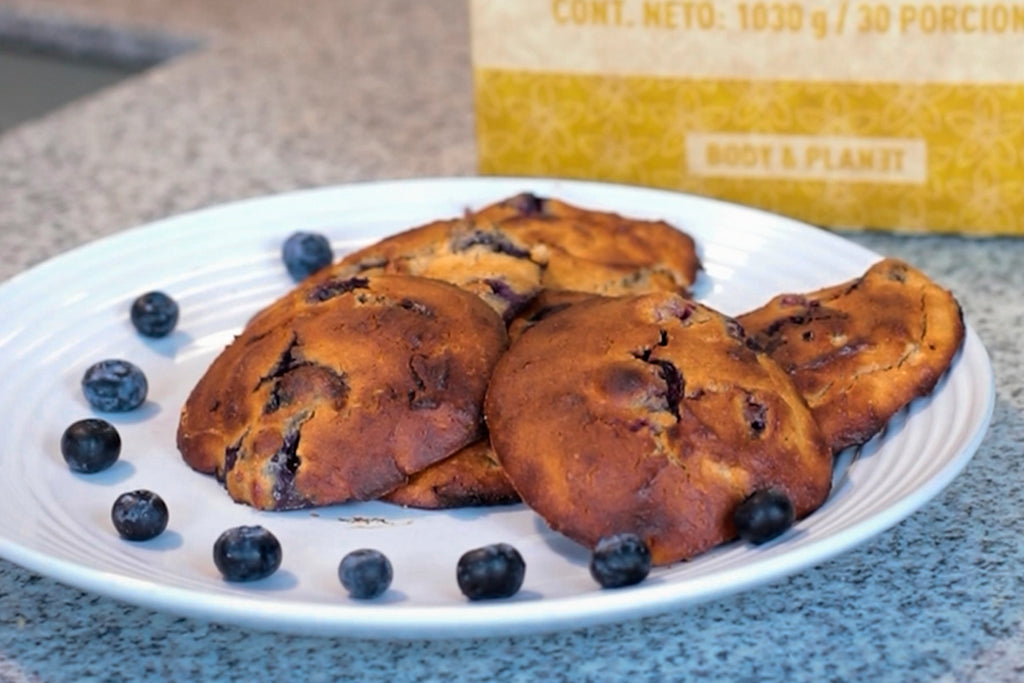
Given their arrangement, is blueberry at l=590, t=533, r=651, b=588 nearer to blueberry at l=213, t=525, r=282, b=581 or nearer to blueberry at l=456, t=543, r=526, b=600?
blueberry at l=456, t=543, r=526, b=600

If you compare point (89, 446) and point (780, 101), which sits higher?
point (780, 101)

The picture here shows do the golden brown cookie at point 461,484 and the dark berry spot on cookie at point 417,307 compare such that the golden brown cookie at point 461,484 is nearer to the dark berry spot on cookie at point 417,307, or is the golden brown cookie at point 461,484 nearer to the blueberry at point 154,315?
the dark berry spot on cookie at point 417,307

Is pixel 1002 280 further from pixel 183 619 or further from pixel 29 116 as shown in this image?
pixel 29 116

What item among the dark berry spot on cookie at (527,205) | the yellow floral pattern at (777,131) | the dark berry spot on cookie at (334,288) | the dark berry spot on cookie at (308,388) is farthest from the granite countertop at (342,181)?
the dark berry spot on cookie at (527,205)

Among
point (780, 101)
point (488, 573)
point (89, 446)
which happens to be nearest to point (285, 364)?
point (89, 446)

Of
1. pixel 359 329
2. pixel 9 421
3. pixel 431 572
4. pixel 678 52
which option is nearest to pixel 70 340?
pixel 9 421

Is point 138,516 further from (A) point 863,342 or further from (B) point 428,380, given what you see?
(A) point 863,342

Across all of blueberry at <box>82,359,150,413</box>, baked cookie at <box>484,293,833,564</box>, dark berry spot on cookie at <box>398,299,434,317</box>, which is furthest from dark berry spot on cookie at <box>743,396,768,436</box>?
blueberry at <box>82,359,150,413</box>
